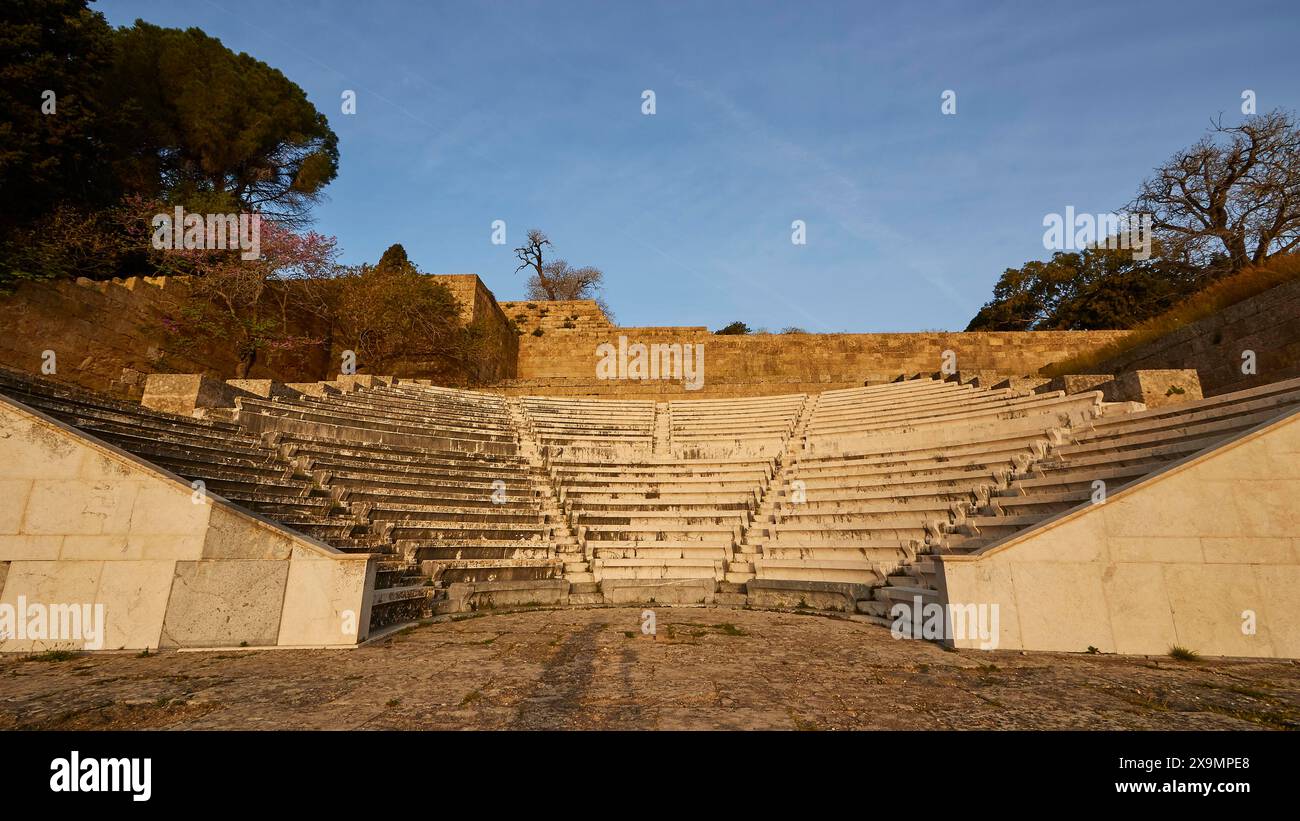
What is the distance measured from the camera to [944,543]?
707 centimetres

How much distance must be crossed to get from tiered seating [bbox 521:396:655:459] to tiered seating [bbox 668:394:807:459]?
0.88m

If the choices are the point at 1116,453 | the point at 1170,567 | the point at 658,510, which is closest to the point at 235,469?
the point at 658,510

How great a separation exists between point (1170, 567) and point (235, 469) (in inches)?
406

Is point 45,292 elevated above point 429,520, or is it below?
above

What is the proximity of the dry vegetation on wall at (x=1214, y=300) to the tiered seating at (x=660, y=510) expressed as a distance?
1094cm

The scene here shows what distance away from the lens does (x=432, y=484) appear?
30.8 feet

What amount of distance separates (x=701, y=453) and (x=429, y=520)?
6129 millimetres

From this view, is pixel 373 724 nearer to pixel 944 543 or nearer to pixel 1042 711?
pixel 1042 711

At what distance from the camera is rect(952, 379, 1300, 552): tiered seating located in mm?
5816

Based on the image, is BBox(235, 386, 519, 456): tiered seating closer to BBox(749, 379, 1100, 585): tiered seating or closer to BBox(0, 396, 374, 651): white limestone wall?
BBox(0, 396, 374, 651): white limestone wall

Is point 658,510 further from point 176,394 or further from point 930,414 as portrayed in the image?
point 176,394

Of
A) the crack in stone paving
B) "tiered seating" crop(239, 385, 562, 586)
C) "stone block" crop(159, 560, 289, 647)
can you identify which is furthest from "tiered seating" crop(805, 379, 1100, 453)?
"stone block" crop(159, 560, 289, 647)

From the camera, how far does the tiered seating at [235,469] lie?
242 inches
